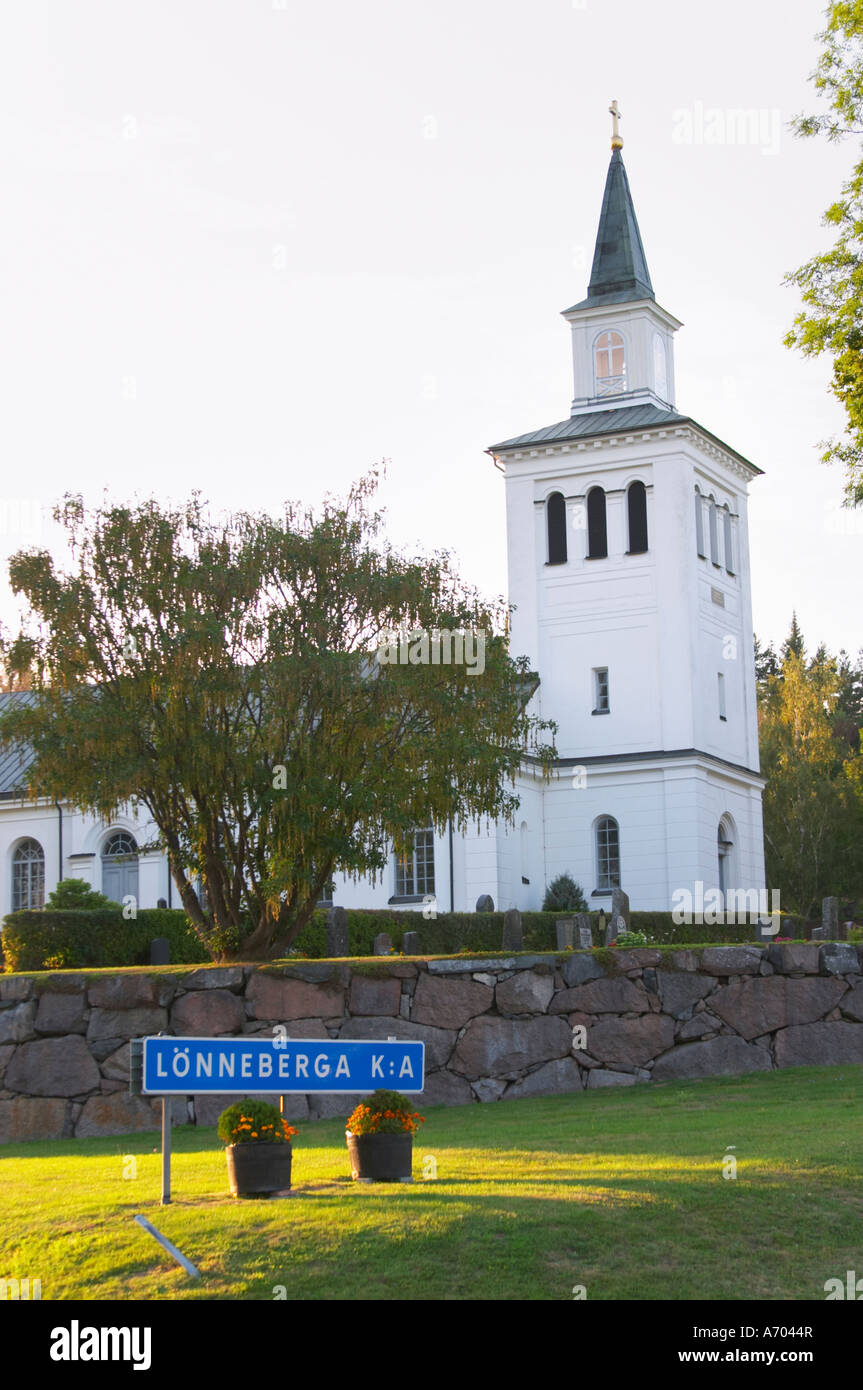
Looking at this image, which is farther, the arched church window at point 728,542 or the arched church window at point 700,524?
the arched church window at point 728,542

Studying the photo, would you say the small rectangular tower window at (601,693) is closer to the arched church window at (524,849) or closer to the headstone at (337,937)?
the arched church window at (524,849)

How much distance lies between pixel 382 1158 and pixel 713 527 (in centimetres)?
4052

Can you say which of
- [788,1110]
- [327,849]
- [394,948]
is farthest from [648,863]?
[788,1110]

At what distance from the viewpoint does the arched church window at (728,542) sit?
172 feet

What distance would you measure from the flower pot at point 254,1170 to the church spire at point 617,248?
143 feet

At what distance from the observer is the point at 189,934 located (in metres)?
32.4

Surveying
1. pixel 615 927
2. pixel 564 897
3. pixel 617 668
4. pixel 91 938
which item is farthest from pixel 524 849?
pixel 91 938

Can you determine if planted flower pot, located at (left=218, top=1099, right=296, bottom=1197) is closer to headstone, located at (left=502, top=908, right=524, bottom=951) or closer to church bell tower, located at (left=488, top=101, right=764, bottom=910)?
headstone, located at (left=502, top=908, right=524, bottom=951)

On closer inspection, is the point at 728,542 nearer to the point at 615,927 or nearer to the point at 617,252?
the point at 617,252

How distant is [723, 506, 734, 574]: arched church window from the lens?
5234 cm

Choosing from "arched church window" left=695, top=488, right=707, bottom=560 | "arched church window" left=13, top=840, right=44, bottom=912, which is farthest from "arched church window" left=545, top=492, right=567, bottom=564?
"arched church window" left=13, top=840, right=44, bottom=912

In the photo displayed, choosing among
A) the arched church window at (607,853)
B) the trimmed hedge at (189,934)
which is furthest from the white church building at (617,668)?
the trimmed hedge at (189,934)

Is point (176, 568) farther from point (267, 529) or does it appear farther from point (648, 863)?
point (648, 863)

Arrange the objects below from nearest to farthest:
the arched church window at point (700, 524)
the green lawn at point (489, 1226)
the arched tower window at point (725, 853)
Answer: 1. the green lawn at point (489, 1226)
2. the arched tower window at point (725, 853)
3. the arched church window at point (700, 524)
